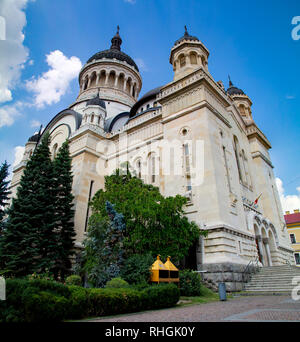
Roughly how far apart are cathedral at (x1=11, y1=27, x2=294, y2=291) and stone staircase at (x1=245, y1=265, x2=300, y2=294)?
0.86 meters

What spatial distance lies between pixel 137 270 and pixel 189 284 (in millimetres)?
2799

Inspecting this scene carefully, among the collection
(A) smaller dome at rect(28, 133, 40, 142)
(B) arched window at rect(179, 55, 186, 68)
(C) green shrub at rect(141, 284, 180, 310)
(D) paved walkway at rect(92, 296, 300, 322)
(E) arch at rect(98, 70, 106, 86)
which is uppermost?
(E) arch at rect(98, 70, 106, 86)

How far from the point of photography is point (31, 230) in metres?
14.6

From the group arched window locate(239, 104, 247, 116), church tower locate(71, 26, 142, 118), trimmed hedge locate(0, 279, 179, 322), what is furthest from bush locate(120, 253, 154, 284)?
church tower locate(71, 26, 142, 118)

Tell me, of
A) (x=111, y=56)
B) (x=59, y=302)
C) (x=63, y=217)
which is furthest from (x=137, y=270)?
(x=111, y=56)

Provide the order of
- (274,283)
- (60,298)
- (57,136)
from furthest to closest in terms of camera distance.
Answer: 1. (57,136)
2. (274,283)
3. (60,298)

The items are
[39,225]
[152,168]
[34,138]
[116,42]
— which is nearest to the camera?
[39,225]

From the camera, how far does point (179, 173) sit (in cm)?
1714

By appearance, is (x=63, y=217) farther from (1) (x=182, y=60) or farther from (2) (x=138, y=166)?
(1) (x=182, y=60)

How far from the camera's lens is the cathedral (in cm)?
1452

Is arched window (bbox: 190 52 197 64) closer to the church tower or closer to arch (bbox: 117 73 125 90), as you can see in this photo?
the church tower
